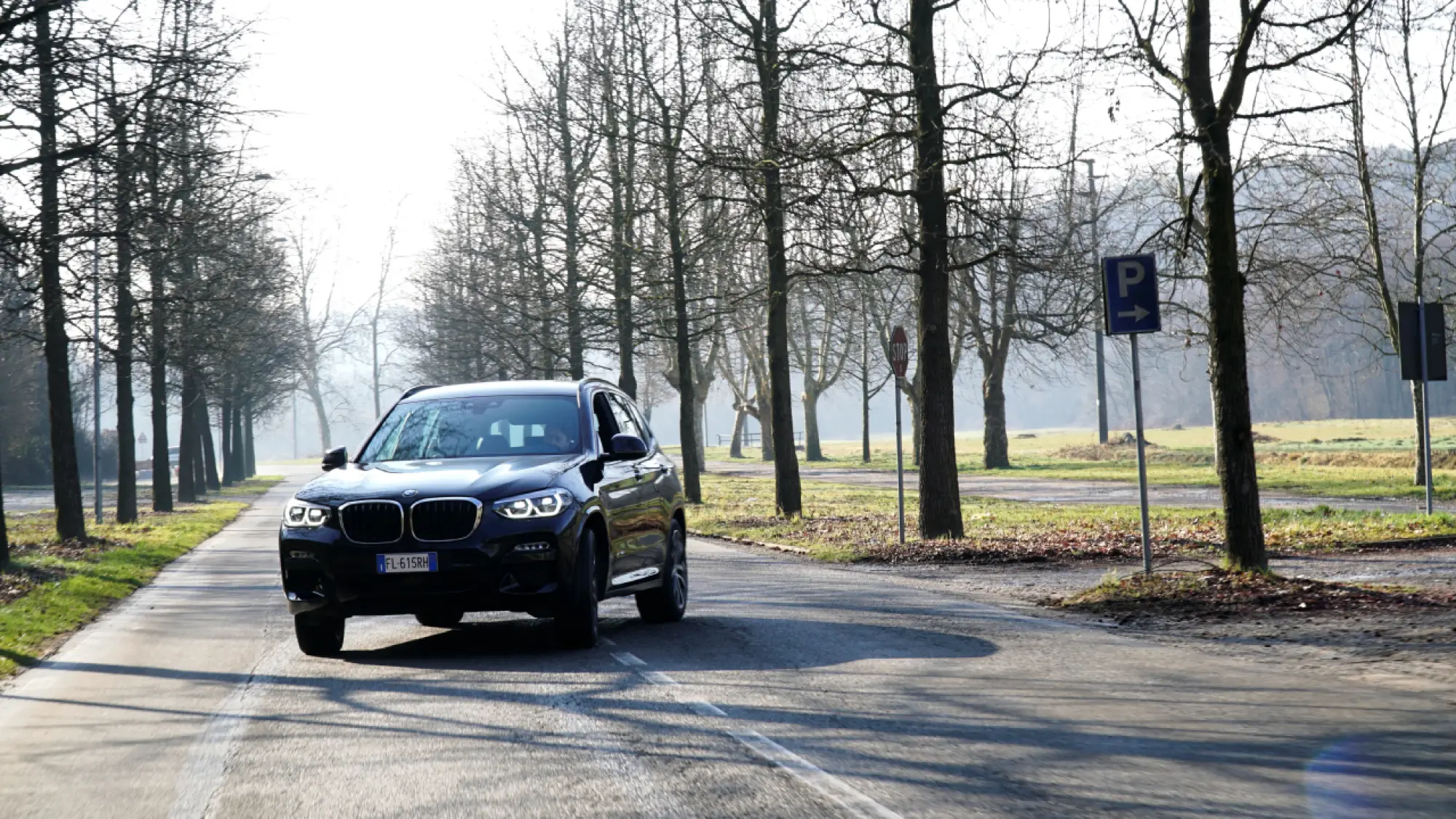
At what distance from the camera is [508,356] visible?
44.7 metres

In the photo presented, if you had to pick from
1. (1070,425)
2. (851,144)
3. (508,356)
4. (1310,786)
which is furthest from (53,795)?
(1070,425)

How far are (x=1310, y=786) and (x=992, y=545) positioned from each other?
40.8ft

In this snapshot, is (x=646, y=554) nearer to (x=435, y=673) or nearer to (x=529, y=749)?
(x=435, y=673)

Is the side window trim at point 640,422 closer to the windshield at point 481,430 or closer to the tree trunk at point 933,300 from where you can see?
the windshield at point 481,430

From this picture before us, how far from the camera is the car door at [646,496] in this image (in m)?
10.9

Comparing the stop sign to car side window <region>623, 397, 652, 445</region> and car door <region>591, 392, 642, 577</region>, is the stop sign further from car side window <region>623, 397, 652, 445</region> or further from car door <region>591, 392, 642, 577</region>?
car door <region>591, 392, 642, 577</region>

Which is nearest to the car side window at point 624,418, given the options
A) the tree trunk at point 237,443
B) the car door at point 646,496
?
the car door at point 646,496

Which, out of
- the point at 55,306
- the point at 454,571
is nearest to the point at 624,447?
the point at 454,571

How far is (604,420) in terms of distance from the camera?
1127 centimetres

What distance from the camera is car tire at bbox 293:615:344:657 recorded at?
9.81 metres

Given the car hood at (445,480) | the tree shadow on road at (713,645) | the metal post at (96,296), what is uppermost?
the metal post at (96,296)

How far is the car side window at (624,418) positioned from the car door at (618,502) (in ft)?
1.38

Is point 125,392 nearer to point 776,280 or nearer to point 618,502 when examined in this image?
point 776,280

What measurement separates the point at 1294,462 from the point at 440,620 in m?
37.0
